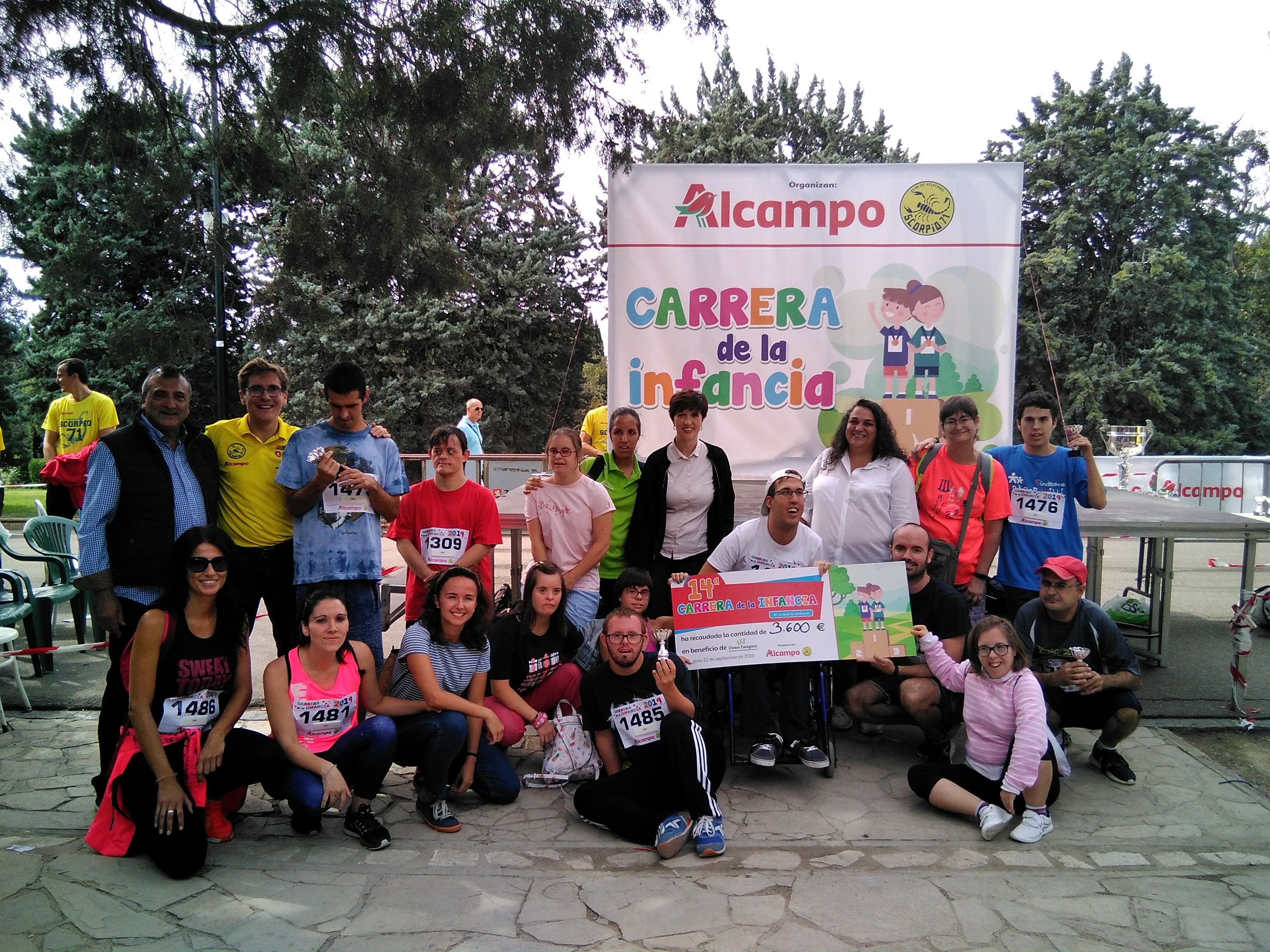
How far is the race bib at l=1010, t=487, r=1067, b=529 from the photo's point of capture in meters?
5.01

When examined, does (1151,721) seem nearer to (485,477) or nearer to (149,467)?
(149,467)

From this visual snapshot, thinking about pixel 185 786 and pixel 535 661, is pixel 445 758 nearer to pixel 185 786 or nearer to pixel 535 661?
pixel 535 661

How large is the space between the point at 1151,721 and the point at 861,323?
287 centimetres


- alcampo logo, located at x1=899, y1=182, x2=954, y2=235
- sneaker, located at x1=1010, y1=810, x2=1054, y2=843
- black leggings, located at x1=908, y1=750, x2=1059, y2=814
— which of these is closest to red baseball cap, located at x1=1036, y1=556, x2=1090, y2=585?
black leggings, located at x1=908, y1=750, x2=1059, y2=814

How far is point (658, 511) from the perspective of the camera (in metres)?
4.94

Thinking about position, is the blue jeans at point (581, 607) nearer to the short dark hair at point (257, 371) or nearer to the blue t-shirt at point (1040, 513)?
the short dark hair at point (257, 371)

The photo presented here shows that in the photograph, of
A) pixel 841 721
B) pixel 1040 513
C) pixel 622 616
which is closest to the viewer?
pixel 622 616

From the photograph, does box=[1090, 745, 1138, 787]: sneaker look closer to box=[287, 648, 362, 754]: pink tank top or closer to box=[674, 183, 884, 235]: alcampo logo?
box=[674, 183, 884, 235]: alcampo logo

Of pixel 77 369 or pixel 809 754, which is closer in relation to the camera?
pixel 809 754

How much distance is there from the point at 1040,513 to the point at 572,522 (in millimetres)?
2523

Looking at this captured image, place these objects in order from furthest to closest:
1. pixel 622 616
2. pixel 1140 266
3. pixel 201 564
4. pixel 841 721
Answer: pixel 1140 266
pixel 841 721
pixel 622 616
pixel 201 564

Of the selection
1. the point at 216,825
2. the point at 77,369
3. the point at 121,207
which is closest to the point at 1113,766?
the point at 216,825

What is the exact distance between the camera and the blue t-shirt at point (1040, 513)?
16.5 feet

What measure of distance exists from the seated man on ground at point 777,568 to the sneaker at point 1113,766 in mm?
1341
